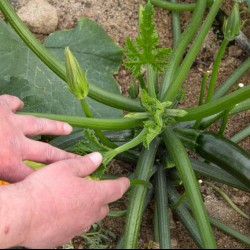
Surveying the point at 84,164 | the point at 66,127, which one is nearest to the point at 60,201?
the point at 84,164

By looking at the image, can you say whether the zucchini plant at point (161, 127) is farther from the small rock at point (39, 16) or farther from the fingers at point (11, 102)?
the small rock at point (39, 16)

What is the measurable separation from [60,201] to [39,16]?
106 cm

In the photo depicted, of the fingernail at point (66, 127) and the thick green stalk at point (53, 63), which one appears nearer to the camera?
the fingernail at point (66, 127)

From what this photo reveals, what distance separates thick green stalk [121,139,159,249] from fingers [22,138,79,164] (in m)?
0.25

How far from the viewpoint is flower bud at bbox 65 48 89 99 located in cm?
128

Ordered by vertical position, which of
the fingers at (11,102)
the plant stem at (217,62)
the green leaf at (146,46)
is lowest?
the fingers at (11,102)

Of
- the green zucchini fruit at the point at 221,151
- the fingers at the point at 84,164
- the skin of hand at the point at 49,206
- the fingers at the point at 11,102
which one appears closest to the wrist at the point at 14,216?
the skin of hand at the point at 49,206

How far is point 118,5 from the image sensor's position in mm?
2182

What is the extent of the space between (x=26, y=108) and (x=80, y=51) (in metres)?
0.31

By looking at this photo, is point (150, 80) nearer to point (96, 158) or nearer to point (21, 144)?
point (96, 158)

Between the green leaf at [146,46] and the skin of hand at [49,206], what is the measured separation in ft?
1.18

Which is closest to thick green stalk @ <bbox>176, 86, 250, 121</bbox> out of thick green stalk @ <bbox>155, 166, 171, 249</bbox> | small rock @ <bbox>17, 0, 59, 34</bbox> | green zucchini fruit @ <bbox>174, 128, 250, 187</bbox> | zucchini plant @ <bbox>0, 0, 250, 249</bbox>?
zucchini plant @ <bbox>0, 0, 250, 249</bbox>

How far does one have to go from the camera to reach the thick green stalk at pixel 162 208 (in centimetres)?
165

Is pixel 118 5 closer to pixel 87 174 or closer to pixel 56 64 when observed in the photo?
pixel 56 64
